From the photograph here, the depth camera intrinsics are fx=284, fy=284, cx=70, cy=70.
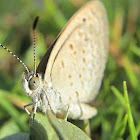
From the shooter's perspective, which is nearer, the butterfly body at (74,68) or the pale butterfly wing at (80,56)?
the butterfly body at (74,68)

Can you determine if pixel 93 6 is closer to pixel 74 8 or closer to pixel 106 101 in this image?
pixel 106 101

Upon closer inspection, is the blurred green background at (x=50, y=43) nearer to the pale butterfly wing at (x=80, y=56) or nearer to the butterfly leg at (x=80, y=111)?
the butterfly leg at (x=80, y=111)

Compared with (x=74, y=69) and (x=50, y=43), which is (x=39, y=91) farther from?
(x=50, y=43)

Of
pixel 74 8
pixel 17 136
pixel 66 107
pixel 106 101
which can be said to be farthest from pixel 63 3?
pixel 17 136

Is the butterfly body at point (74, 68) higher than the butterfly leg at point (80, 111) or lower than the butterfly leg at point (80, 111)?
higher

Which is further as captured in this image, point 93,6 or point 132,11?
point 132,11

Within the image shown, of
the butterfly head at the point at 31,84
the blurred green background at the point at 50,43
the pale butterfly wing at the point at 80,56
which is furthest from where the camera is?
the blurred green background at the point at 50,43

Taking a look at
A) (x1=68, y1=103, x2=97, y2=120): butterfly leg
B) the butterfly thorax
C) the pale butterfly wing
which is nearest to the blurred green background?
(x1=68, y1=103, x2=97, y2=120): butterfly leg

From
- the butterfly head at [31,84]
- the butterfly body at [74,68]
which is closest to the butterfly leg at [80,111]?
the butterfly body at [74,68]

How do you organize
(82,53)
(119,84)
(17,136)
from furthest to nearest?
(119,84), (82,53), (17,136)
